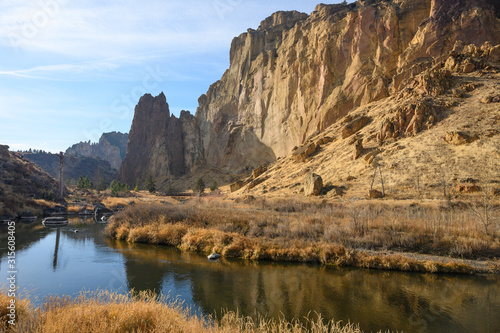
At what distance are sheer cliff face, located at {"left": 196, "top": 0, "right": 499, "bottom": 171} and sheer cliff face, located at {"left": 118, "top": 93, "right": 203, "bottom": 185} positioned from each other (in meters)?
11.7

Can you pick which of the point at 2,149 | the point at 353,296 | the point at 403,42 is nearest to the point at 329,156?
the point at 403,42

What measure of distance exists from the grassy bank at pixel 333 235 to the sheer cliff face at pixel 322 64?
29902 mm

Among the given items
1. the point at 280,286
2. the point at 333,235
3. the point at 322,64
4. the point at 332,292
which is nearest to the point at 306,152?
the point at 322,64

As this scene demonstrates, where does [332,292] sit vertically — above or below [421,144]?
below

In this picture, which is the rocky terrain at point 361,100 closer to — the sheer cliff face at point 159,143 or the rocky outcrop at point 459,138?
the rocky outcrop at point 459,138

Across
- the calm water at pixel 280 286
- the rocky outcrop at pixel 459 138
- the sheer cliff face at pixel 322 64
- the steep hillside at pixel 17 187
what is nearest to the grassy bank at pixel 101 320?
the calm water at pixel 280 286

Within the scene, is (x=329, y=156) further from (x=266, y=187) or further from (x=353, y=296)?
(x=353, y=296)

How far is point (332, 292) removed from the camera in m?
12.4

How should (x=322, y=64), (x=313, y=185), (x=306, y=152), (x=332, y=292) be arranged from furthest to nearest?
(x=322, y=64), (x=306, y=152), (x=313, y=185), (x=332, y=292)

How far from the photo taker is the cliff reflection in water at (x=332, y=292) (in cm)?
1015

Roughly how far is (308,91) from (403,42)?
15985 millimetres

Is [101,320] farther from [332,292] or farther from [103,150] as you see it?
[103,150]

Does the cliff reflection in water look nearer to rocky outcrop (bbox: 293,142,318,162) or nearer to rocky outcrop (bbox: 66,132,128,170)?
rocky outcrop (bbox: 293,142,318,162)

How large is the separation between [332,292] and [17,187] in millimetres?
42933
